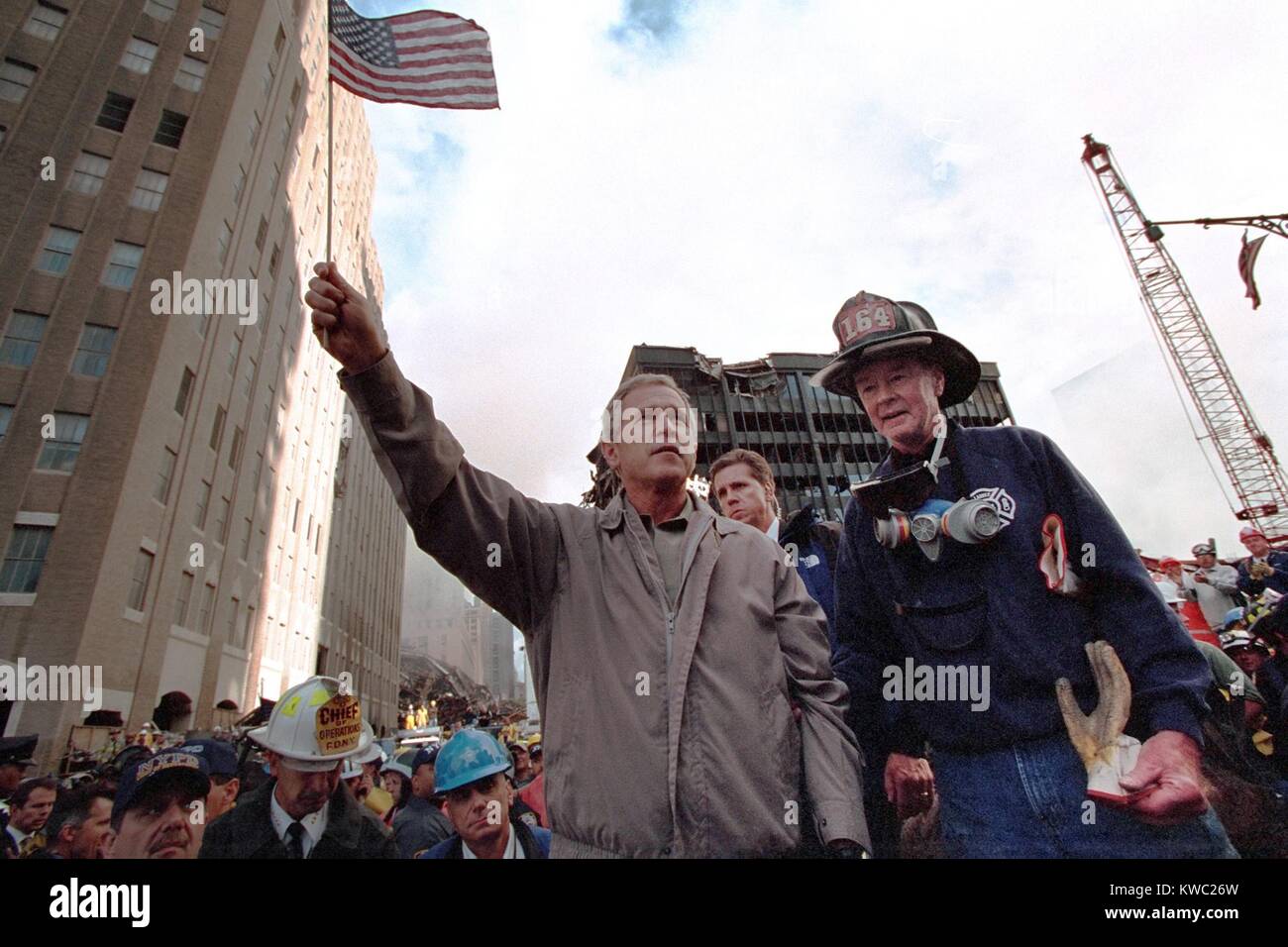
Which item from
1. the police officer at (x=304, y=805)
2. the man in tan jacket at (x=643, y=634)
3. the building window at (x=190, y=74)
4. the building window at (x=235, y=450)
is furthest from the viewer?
the building window at (x=235, y=450)

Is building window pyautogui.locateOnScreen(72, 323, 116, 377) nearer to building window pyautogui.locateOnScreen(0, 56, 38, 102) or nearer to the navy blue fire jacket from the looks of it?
building window pyautogui.locateOnScreen(0, 56, 38, 102)

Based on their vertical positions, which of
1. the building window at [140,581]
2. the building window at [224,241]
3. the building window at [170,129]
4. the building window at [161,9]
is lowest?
the building window at [140,581]

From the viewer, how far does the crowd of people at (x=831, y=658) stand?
1.77 metres

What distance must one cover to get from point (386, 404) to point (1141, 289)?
58.3m

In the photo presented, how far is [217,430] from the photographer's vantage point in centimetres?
2202

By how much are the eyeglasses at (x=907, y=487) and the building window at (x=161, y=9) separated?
1273 inches

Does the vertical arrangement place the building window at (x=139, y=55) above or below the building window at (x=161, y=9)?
below

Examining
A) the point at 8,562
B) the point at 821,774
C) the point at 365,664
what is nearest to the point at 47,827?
the point at 821,774

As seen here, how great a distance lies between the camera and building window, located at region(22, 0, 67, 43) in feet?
70.2

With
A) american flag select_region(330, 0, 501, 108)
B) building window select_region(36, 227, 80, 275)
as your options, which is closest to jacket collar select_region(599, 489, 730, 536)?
american flag select_region(330, 0, 501, 108)

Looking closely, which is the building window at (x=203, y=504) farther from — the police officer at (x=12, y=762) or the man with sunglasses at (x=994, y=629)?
the man with sunglasses at (x=994, y=629)

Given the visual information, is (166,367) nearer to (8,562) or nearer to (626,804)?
(8,562)
